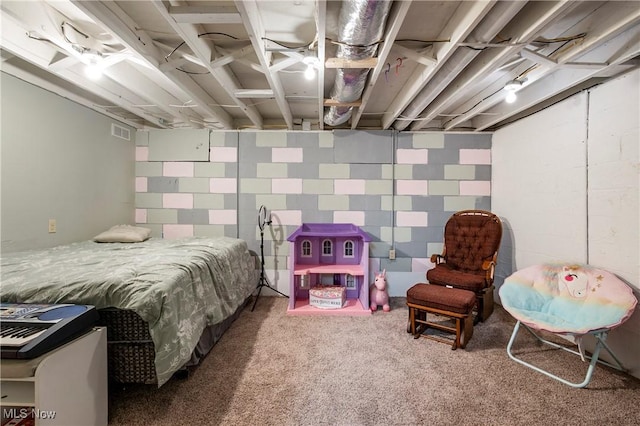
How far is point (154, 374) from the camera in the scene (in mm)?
1549

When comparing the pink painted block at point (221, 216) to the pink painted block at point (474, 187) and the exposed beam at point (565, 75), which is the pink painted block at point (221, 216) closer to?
the pink painted block at point (474, 187)

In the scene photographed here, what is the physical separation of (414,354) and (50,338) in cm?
223

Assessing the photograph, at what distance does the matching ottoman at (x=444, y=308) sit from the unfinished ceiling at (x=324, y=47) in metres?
1.78

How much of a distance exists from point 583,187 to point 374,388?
237cm

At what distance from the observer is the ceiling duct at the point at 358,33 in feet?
4.57

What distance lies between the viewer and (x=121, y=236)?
9.16 ft

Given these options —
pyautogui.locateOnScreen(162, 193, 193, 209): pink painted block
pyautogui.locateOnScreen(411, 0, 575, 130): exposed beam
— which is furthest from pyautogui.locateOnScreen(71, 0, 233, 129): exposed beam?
pyautogui.locateOnScreen(411, 0, 575, 130): exposed beam

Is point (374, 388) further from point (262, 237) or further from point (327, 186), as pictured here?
point (327, 186)

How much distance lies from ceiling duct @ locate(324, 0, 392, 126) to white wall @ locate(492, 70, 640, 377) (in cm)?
189

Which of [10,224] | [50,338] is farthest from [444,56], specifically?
[10,224]

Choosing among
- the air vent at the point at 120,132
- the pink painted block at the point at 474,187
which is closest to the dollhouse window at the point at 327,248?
the pink painted block at the point at 474,187

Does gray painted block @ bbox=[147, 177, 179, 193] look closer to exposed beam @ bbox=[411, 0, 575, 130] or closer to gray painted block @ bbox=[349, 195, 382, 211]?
gray painted block @ bbox=[349, 195, 382, 211]

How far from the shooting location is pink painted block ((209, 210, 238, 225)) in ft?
11.5

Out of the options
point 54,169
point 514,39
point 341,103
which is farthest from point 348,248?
point 54,169
